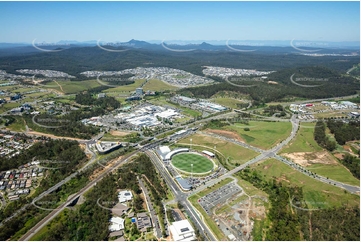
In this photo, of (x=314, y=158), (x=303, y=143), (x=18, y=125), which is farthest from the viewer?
(x=18, y=125)

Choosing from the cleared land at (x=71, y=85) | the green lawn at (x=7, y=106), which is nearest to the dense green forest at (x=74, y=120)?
the green lawn at (x=7, y=106)

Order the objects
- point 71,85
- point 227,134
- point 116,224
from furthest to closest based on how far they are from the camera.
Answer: point 71,85, point 227,134, point 116,224

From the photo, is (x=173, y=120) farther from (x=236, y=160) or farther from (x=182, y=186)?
(x=182, y=186)

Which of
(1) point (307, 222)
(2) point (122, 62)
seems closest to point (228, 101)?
(1) point (307, 222)

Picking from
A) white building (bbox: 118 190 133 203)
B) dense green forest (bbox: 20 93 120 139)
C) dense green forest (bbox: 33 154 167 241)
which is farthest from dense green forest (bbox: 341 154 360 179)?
dense green forest (bbox: 20 93 120 139)

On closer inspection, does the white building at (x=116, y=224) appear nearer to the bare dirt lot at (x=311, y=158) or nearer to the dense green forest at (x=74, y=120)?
the dense green forest at (x=74, y=120)

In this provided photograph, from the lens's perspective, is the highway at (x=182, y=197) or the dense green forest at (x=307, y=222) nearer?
the dense green forest at (x=307, y=222)

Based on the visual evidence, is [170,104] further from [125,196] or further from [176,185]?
[125,196]
